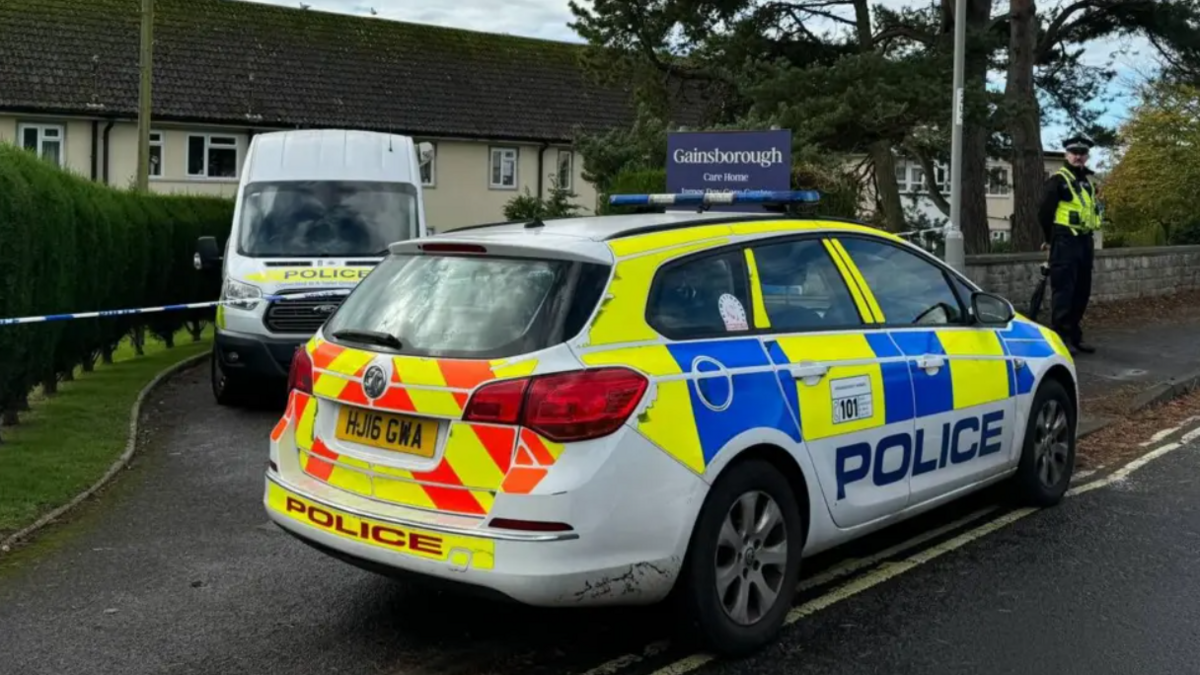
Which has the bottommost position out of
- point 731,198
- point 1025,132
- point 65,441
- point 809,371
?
point 65,441

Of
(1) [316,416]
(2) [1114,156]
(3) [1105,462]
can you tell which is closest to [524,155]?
(2) [1114,156]

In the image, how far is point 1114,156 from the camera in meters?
41.8

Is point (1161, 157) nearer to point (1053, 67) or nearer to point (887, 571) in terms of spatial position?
point (1053, 67)

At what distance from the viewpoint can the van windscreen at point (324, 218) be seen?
11.0m

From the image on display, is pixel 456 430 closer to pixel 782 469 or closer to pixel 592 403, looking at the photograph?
pixel 592 403

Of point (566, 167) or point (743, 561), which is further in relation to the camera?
point (566, 167)

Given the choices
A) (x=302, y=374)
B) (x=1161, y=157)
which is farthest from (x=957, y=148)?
(x=1161, y=157)

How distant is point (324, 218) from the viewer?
11.3 metres

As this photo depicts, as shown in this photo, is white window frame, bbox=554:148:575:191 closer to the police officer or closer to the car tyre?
the police officer

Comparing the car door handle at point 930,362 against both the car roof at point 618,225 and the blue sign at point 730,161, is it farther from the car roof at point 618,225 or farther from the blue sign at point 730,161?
the blue sign at point 730,161

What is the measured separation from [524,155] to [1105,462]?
30815 mm

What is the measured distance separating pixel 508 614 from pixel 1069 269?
9288mm

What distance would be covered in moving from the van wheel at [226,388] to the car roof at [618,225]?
578cm

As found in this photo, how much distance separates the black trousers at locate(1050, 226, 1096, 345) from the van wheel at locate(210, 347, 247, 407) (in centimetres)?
838
